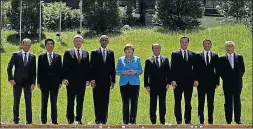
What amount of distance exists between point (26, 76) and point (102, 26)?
789 inches

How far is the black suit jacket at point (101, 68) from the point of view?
33.1 feet

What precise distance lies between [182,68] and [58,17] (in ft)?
75.7

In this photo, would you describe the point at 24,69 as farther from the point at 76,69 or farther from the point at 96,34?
the point at 96,34

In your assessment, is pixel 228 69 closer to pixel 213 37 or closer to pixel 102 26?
pixel 213 37

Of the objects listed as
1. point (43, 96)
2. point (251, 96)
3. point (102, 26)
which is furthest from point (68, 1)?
point (43, 96)

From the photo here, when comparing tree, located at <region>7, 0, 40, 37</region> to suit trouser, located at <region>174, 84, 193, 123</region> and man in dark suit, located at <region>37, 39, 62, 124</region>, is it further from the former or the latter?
suit trouser, located at <region>174, 84, 193, 123</region>

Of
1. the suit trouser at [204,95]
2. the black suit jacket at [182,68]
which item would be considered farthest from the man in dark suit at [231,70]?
the black suit jacket at [182,68]

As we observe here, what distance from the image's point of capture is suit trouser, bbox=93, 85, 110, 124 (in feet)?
33.4

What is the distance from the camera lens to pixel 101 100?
10250 mm

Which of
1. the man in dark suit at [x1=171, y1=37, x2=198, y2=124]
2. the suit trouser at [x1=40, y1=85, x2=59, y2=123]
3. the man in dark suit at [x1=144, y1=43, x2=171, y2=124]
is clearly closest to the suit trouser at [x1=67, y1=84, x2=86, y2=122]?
the suit trouser at [x1=40, y1=85, x2=59, y2=123]

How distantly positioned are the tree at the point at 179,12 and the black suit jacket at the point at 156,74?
20614 millimetres

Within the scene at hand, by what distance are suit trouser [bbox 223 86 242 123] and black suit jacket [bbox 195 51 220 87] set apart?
0.35 m

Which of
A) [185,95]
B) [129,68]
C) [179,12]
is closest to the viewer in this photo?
[129,68]

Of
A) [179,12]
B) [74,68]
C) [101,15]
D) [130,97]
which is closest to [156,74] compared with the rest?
[130,97]
